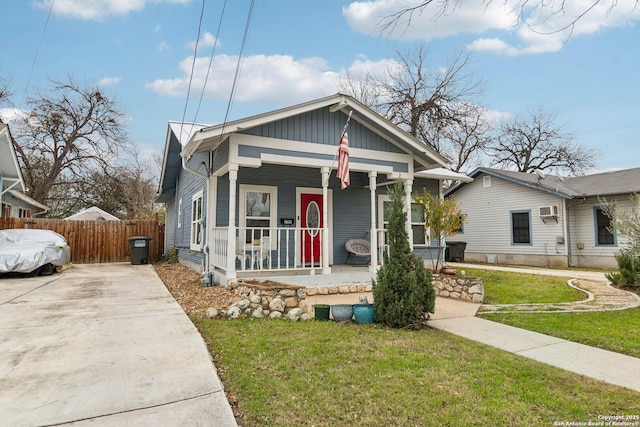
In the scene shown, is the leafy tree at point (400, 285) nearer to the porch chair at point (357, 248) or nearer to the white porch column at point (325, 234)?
the white porch column at point (325, 234)

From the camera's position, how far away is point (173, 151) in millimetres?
11922

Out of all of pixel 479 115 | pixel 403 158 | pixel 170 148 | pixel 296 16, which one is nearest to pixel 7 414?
pixel 296 16

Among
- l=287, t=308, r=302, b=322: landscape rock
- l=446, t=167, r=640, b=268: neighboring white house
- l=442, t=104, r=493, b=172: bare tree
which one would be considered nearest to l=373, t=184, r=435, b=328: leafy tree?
l=287, t=308, r=302, b=322: landscape rock

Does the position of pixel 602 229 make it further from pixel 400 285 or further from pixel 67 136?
pixel 67 136

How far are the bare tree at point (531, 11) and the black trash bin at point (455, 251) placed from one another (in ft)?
45.0

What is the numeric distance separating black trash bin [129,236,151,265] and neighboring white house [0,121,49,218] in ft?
14.6

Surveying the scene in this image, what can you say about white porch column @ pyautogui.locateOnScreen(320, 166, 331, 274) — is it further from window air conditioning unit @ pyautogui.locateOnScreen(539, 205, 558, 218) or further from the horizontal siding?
the horizontal siding

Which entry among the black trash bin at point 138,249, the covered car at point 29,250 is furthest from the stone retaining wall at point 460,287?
the black trash bin at point 138,249

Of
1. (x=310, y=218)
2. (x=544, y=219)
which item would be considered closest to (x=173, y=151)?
(x=310, y=218)

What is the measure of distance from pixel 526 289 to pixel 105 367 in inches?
328

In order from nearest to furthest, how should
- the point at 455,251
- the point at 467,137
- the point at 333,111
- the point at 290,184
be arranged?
1. the point at 333,111
2. the point at 290,184
3. the point at 455,251
4. the point at 467,137

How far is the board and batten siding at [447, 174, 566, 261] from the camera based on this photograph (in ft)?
47.9

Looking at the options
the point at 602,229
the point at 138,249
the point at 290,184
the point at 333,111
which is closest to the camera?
the point at 333,111

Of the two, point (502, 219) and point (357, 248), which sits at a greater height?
point (502, 219)
